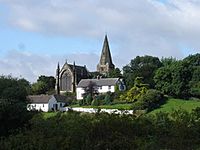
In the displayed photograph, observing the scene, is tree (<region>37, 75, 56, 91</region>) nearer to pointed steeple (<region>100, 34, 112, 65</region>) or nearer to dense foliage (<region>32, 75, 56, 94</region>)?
dense foliage (<region>32, 75, 56, 94</region>)

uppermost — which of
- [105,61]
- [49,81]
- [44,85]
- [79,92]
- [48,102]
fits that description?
[105,61]

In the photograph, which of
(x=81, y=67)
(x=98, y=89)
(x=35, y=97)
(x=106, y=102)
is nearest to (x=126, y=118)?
(x=106, y=102)

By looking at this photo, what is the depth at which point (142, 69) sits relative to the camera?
322ft

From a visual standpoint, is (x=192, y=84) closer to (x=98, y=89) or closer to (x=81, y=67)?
(x=98, y=89)

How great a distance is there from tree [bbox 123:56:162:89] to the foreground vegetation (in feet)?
238

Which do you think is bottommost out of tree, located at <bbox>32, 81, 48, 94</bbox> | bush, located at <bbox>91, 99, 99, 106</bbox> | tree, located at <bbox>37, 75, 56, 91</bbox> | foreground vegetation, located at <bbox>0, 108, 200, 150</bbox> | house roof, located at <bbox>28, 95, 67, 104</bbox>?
foreground vegetation, located at <bbox>0, 108, 200, 150</bbox>

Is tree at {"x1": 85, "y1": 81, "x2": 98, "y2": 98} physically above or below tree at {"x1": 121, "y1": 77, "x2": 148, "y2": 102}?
above

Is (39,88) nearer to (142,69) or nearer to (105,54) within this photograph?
(142,69)

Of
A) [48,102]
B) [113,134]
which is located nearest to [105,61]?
[48,102]

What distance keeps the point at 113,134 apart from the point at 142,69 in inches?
3166

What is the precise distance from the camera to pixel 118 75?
107500 mm

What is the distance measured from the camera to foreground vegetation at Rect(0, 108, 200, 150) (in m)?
16.2

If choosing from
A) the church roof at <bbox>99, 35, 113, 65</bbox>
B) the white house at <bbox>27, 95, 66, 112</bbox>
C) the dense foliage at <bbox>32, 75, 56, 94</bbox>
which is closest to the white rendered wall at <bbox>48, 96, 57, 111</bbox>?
the white house at <bbox>27, 95, 66, 112</bbox>

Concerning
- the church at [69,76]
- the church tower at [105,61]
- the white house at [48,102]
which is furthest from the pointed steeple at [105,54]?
the white house at [48,102]
